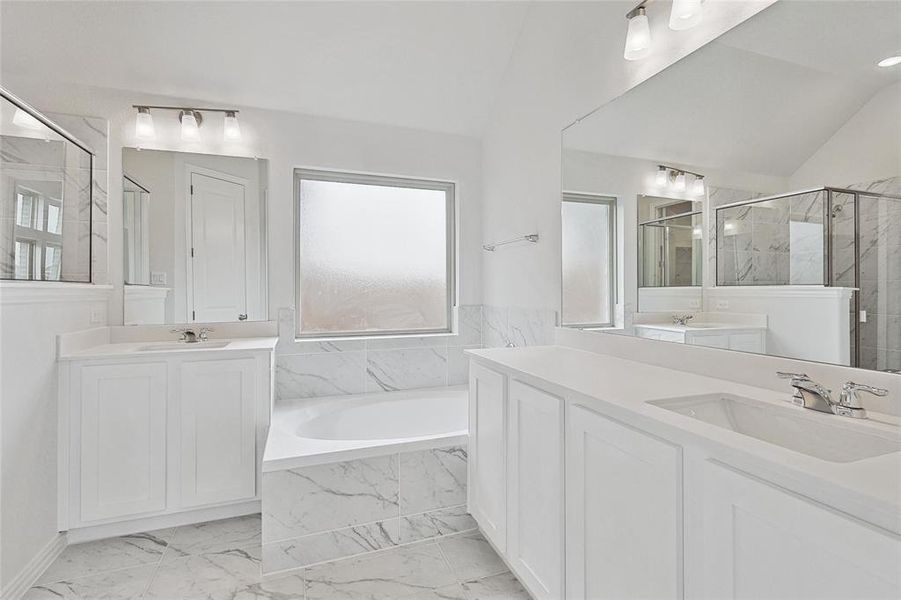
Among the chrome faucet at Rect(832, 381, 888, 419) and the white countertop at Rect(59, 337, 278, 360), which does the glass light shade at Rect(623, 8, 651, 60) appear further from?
the white countertop at Rect(59, 337, 278, 360)

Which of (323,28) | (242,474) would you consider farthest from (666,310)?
(323,28)

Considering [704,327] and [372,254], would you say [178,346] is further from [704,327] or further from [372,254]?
[704,327]

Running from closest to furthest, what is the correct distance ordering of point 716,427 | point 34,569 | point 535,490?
point 716,427 → point 535,490 → point 34,569

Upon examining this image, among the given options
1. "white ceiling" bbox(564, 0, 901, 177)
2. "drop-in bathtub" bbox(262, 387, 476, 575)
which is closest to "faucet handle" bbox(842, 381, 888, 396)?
"white ceiling" bbox(564, 0, 901, 177)

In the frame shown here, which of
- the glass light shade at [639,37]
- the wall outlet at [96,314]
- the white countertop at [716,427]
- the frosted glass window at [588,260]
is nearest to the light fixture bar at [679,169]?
the frosted glass window at [588,260]

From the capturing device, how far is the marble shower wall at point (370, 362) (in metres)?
2.85

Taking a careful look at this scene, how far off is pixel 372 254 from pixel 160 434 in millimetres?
1690

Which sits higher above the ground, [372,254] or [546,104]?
[546,104]

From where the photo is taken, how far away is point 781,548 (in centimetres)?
74

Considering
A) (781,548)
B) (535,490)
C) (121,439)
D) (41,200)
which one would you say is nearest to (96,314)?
(41,200)

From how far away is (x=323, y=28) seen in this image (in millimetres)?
2502

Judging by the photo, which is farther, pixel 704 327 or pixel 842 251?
pixel 704 327

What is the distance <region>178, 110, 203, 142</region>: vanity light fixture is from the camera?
2.58m

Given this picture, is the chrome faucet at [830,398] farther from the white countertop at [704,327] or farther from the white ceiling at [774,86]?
the white ceiling at [774,86]
